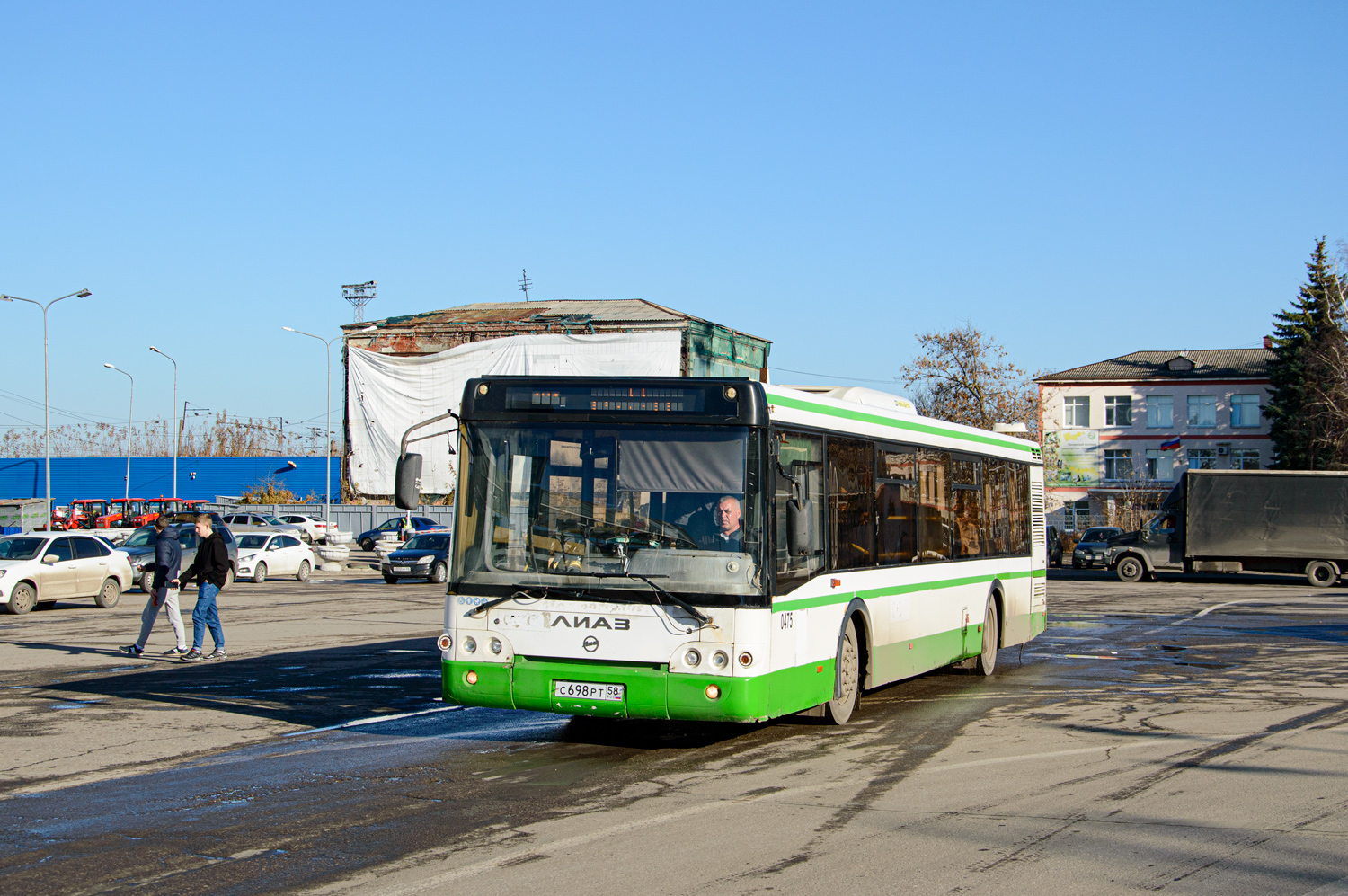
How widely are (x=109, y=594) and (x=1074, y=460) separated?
6404cm

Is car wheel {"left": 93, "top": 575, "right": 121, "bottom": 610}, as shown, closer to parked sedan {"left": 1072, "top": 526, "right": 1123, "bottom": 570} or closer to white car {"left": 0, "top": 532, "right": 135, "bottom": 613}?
white car {"left": 0, "top": 532, "right": 135, "bottom": 613}

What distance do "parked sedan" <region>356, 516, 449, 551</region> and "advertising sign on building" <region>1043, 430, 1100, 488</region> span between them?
3771 cm

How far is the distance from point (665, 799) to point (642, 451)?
2489 millimetres

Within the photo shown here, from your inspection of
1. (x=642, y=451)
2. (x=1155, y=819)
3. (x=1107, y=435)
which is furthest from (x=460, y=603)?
(x=1107, y=435)

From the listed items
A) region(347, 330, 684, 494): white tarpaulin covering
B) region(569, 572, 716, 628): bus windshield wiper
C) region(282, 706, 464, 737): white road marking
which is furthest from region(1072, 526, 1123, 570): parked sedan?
region(569, 572, 716, 628): bus windshield wiper

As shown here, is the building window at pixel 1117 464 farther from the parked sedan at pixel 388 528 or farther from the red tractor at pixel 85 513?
the red tractor at pixel 85 513

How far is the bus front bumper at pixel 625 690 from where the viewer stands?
881cm

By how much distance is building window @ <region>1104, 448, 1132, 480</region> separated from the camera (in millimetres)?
78312

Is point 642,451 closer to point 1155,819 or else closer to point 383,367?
point 1155,819

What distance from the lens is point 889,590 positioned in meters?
11.6

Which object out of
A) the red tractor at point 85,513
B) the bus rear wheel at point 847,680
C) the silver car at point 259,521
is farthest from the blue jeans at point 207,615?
the red tractor at point 85,513

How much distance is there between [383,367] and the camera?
236 feet

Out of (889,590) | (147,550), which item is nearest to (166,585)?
(889,590)

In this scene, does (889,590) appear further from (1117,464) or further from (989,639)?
(1117,464)
